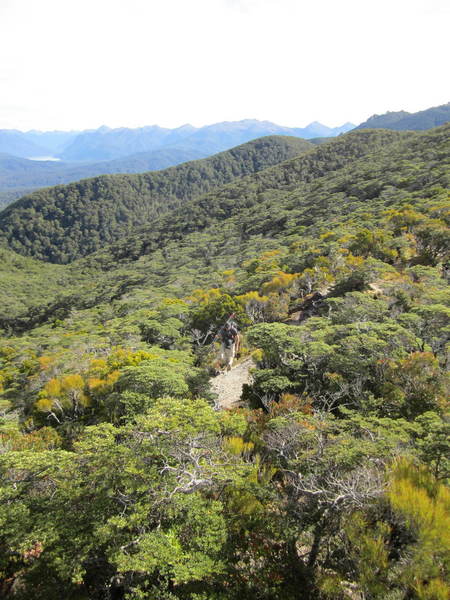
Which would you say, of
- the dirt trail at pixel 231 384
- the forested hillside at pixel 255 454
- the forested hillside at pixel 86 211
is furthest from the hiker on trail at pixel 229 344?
the forested hillside at pixel 86 211

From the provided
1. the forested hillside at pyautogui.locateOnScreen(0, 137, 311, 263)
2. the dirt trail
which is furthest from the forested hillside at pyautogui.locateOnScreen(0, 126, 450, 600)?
the forested hillside at pyautogui.locateOnScreen(0, 137, 311, 263)

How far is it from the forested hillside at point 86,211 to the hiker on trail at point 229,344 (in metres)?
149

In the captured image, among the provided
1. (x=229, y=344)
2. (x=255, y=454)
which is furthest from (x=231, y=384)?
(x=255, y=454)

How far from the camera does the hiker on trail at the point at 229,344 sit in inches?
945

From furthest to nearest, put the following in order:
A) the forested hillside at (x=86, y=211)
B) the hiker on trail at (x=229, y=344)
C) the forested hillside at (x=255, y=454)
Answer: the forested hillside at (x=86, y=211) < the hiker on trail at (x=229, y=344) < the forested hillside at (x=255, y=454)

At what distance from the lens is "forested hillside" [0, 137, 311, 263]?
525 feet

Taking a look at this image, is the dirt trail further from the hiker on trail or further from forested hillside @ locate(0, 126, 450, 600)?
forested hillside @ locate(0, 126, 450, 600)

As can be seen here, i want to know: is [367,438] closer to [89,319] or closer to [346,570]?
[346,570]

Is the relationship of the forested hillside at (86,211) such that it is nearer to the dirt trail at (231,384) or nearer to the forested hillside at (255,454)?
the forested hillside at (255,454)

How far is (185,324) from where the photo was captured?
1163 inches

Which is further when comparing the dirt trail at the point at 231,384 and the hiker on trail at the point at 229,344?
the hiker on trail at the point at 229,344

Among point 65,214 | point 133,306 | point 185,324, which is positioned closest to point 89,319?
point 133,306

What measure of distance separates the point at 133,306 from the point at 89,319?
7.02 meters

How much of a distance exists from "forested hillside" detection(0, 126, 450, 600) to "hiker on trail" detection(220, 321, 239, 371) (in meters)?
0.65
